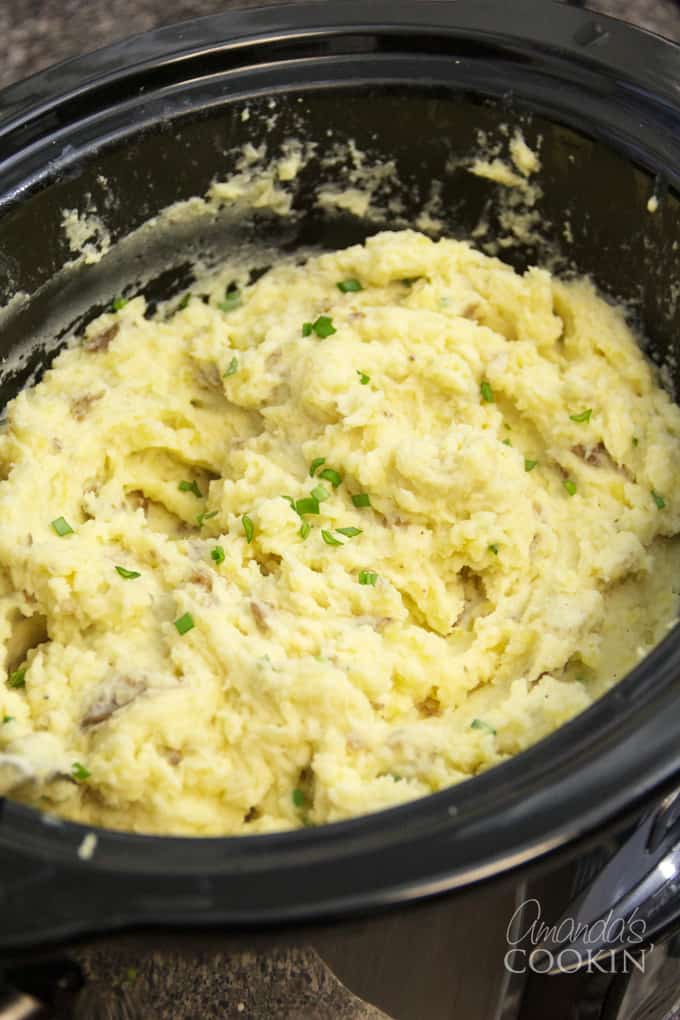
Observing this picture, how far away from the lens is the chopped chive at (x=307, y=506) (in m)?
1.72

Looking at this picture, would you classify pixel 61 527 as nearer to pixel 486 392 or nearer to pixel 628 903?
pixel 486 392

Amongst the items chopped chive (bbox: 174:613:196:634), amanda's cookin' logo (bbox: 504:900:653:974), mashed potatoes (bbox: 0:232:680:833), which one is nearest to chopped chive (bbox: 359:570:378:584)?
mashed potatoes (bbox: 0:232:680:833)

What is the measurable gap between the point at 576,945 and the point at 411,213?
1.37 meters

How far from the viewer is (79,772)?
1396 millimetres

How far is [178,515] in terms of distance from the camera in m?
1.92

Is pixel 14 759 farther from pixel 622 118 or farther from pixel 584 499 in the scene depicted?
pixel 622 118

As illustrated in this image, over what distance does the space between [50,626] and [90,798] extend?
0.32 meters

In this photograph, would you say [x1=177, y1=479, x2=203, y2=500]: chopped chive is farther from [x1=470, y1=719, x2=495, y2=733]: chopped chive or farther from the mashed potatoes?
[x1=470, y1=719, x2=495, y2=733]: chopped chive

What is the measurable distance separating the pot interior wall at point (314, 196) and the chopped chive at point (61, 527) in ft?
1.13

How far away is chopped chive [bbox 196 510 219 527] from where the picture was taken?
181cm

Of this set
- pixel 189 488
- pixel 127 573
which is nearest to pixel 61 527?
pixel 127 573

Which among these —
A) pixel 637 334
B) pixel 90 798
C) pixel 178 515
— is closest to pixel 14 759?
pixel 90 798

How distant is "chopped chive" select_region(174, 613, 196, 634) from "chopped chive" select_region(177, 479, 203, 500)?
16.2 inches

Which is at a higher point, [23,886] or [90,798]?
[90,798]
